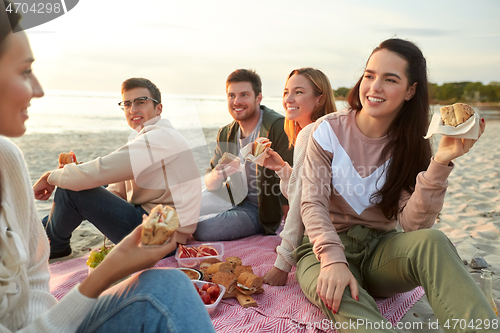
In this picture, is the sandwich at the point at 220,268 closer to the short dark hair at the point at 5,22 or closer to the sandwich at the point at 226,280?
the sandwich at the point at 226,280

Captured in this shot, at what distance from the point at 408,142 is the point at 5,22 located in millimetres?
2412

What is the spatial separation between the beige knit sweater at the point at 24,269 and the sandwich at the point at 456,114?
2.11 meters

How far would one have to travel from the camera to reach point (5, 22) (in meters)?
1.15

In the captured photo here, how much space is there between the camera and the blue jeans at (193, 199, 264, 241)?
164 inches

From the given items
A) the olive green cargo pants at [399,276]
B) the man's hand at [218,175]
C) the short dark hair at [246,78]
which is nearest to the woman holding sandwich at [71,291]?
the olive green cargo pants at [399,276]

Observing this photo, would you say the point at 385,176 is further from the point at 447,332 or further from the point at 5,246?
the point at 5,246

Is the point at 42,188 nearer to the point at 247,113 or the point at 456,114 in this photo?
the point at 247,113

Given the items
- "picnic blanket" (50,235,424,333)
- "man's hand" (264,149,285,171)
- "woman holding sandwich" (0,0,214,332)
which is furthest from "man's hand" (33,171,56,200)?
"woman holding sandwich" (0,0,214,332)

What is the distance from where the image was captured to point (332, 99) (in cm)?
408

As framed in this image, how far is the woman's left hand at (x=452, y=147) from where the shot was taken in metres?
2.01

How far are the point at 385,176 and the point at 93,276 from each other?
206 cm

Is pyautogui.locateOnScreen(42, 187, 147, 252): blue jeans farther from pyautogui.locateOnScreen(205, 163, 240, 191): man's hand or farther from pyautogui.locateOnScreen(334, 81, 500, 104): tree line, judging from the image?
pyautogui.locateOnScreen(334, 81, 500, 104): tree line

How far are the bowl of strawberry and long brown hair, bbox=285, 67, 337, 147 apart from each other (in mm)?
2077

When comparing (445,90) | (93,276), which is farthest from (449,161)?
(445,90)
